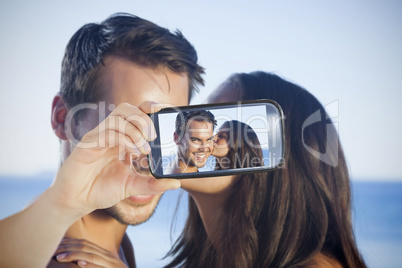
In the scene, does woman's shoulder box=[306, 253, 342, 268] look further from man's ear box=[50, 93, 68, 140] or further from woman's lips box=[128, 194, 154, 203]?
man's ear box=[50, 93, 68, 140]

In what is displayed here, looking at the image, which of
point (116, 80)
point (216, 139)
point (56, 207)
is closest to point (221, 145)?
point (216, 139)

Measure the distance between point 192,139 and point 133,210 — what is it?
0.62 m

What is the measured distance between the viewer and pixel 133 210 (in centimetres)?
133

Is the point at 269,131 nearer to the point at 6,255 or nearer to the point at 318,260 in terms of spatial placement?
the point at 318,260

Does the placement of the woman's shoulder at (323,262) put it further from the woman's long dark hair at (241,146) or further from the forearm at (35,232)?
the forearm at (35,232)

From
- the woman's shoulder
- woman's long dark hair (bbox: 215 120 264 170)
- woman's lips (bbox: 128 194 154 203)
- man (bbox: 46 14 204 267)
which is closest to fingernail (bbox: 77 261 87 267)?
man (bbox: 46 14 204 267)

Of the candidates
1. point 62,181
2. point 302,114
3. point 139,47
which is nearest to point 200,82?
point 139,47

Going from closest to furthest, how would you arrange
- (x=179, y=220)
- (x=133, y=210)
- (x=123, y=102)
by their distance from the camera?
(x=123, y=102) < (x=133, y=210) < (x=179, y=220)

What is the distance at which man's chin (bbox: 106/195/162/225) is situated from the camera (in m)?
1.30

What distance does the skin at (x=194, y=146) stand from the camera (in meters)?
0.80

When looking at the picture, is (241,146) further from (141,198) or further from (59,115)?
(59,115)

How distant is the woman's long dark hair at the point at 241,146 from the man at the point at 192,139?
1.7 inches

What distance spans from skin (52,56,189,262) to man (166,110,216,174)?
1.12ft

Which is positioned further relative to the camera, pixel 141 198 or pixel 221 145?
pixel 141 198
